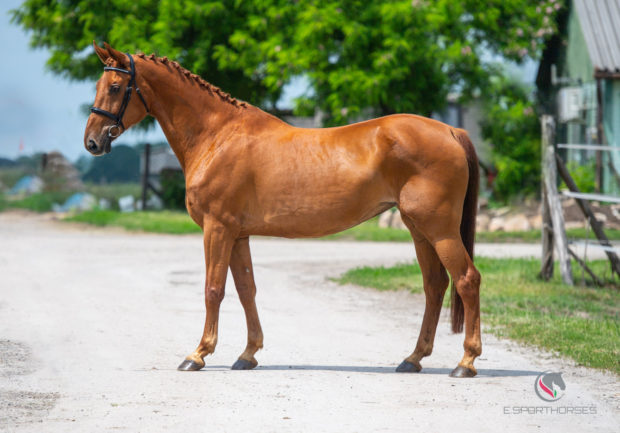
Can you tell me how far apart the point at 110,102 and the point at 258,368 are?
2336 millimetres

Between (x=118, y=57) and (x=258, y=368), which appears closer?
(x=118, y=57)

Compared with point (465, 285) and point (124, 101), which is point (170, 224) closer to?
point (124, 101)

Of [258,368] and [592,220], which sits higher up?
[592,220]

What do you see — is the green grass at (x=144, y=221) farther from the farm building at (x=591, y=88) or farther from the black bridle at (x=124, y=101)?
the black bridle at (x=124, y=101)

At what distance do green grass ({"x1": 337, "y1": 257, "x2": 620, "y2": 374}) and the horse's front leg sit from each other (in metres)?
2.96

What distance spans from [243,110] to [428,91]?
1752 cm

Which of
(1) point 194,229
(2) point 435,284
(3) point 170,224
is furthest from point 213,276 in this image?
(3) point 170,224

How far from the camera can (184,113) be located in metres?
6.45

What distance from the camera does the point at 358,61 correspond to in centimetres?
2177

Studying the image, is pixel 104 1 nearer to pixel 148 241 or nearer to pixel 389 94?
pixel 389 94

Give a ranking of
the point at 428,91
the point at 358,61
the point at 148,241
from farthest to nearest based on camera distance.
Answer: the point at 428,91
the point at 358,61
the point at 148,241

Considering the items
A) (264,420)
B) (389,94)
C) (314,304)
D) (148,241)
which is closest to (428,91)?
(389,94)

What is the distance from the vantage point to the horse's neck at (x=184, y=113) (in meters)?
6.40

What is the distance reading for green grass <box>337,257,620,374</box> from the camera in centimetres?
717
